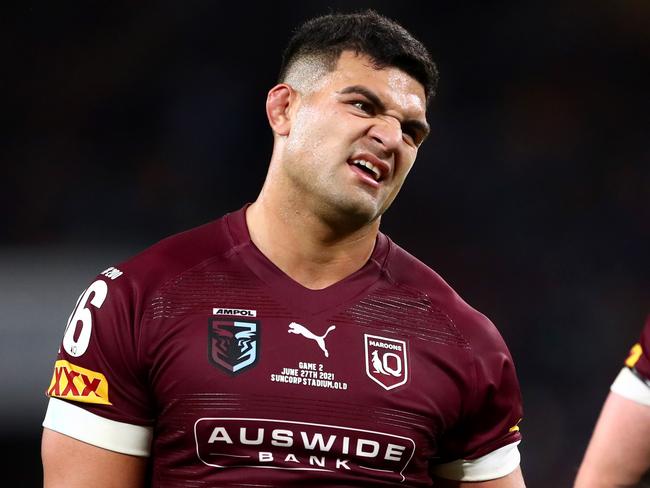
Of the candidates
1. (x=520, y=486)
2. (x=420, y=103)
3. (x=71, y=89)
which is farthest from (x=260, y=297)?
(x=71, y=89)

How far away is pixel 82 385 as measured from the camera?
85.9 inches

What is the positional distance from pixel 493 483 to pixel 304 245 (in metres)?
0.70

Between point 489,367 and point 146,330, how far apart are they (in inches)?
30.1

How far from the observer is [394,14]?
182 inches

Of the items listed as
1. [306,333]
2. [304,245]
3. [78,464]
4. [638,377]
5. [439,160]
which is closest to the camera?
[638,377]

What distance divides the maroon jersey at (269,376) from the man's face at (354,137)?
201 mm

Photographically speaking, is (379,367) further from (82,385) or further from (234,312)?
(82,385)

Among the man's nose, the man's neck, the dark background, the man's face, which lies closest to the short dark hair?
the man's face

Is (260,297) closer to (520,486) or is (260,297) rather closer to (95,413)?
(95,413)

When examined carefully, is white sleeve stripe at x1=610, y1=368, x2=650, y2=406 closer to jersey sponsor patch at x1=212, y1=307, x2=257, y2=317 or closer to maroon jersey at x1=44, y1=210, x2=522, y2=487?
maroon jersey at x1=44, y1=210, x2=522, y2=487

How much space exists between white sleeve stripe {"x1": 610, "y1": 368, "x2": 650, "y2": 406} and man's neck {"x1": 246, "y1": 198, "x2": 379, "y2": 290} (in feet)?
2.27

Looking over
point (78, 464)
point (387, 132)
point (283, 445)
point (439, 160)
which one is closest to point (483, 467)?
point (283, 445)

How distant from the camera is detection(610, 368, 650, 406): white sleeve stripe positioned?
1.91 m

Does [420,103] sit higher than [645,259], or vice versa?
[420,103]
